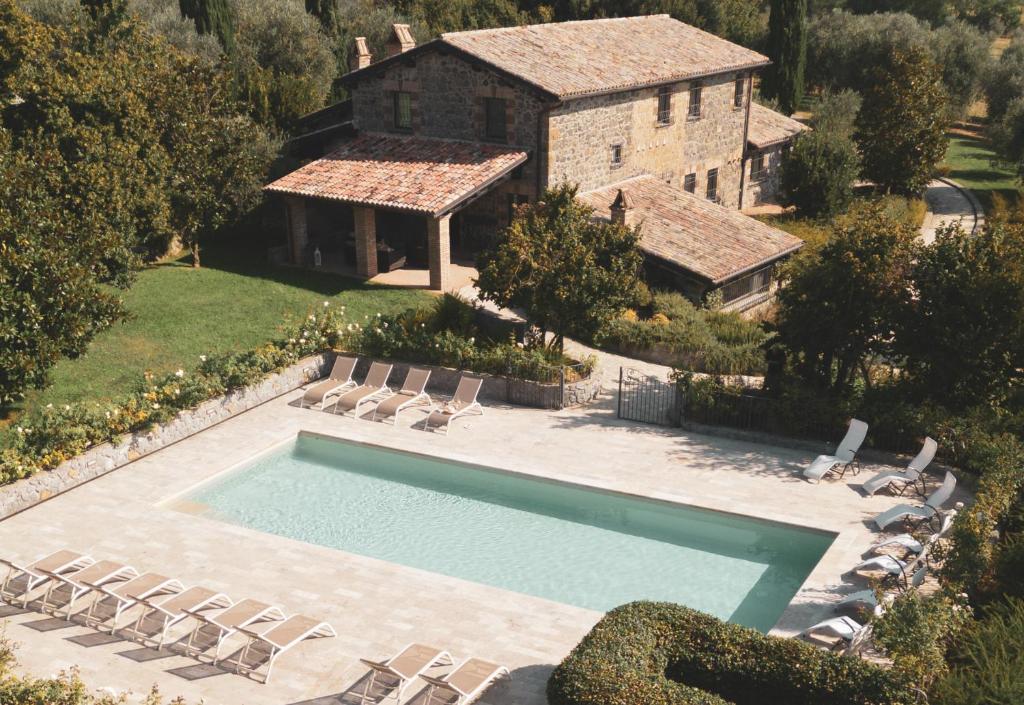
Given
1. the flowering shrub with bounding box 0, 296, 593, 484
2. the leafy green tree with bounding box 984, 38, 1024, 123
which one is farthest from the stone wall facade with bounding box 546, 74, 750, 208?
the leafy green tree with bounding box 984, 38, 1024, 123

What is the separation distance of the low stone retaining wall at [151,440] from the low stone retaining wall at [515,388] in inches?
72.6

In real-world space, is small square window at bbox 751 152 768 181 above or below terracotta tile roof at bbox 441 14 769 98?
below

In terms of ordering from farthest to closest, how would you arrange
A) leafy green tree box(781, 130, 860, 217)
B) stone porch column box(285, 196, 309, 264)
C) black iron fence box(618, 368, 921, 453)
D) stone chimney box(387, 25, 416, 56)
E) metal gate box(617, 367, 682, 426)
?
leafy green tree box(781, 130, 860, 217)
stone chimney box(387, 25, 416, 56)
stone porch column box(285, 196, 309, 264)
metal gate box(617, 367, 682, 426)
black iron fence box(618, 368, 921, 453)

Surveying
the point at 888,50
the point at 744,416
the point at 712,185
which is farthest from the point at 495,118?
the point at 888,50

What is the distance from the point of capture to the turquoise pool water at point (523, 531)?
16484 millimetres

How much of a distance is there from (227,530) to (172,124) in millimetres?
17671

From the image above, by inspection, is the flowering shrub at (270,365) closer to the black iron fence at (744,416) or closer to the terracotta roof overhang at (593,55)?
the black iron fence at (744,416)

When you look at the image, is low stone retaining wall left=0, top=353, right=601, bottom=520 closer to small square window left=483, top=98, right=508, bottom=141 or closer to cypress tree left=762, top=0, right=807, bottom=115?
small square window left=483, top=98, right=508, bottom=141

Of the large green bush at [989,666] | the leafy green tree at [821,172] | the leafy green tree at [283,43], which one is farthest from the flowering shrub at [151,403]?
the leafy green tree at [821,172]

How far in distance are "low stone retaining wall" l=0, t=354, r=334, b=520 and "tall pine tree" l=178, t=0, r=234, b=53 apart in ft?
81.9

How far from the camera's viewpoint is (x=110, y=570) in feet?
50.7

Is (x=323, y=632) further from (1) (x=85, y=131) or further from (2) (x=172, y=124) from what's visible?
(2) (x=172, y=124)

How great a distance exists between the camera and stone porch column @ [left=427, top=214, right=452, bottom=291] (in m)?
29.9

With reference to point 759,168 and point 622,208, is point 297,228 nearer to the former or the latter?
point 622,208
